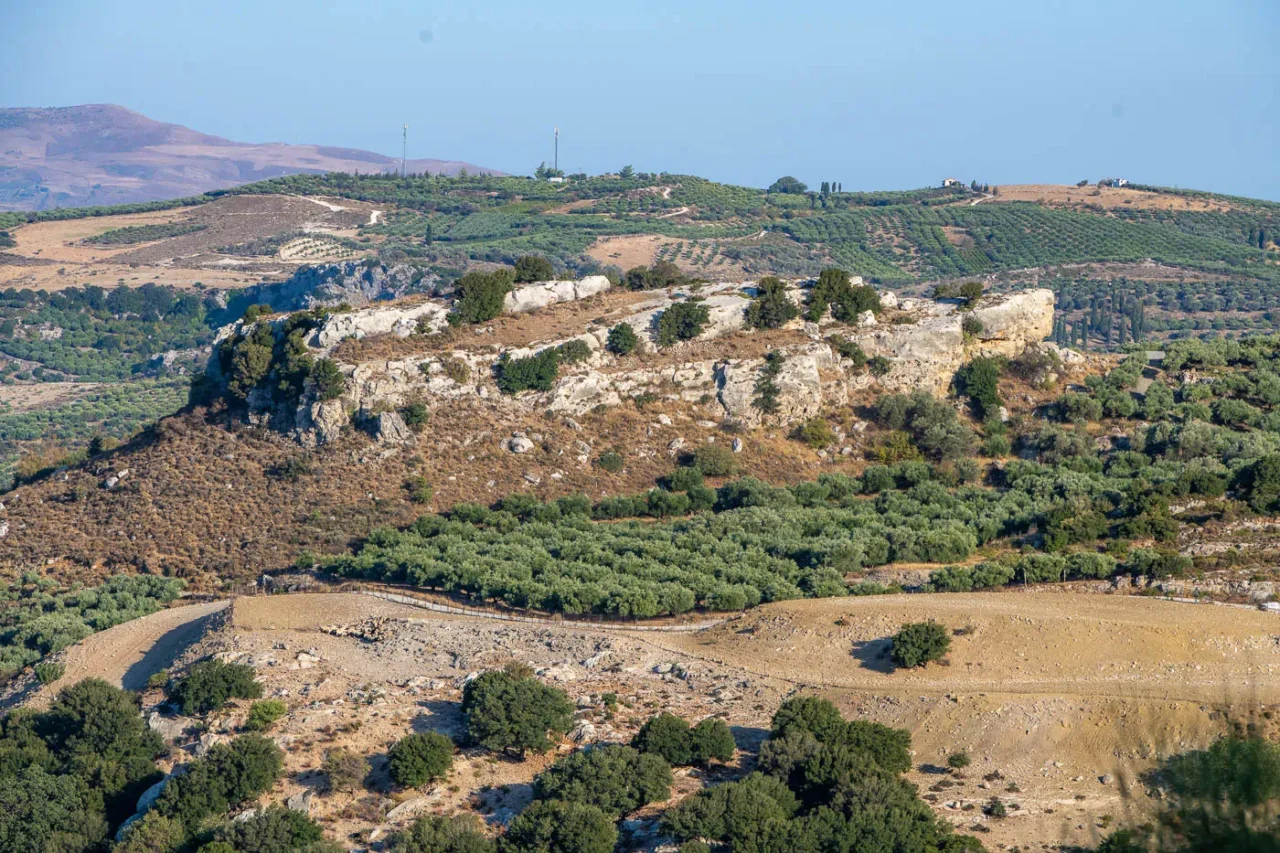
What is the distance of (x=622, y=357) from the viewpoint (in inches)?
1903

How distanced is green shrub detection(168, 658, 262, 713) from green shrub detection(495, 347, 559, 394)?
68.7 feet

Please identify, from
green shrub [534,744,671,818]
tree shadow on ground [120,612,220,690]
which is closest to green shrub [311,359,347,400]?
tree shadow on ground [120,612,220,690]

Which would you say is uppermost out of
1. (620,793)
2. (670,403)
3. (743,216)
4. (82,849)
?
(743,216)

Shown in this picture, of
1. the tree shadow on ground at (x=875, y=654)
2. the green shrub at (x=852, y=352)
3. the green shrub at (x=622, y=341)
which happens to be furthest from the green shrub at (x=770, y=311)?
the tree shadow on ground at (x=875, y=654)

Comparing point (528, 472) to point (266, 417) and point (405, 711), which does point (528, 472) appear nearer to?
point (266, 417)

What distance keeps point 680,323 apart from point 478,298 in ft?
25.0

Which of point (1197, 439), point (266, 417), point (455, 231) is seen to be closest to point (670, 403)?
point (266, 417)

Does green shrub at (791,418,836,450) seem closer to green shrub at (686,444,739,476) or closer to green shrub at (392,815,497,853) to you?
green shrub at (686,444,739,476)

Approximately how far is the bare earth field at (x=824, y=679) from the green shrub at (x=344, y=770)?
19cm

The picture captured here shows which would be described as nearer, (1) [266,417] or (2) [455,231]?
(1) [266,417]

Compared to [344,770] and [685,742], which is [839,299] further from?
[344,770]

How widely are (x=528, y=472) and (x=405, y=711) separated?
19106 millimetres

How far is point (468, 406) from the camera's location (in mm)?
45688

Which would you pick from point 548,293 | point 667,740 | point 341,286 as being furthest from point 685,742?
point 341,286
